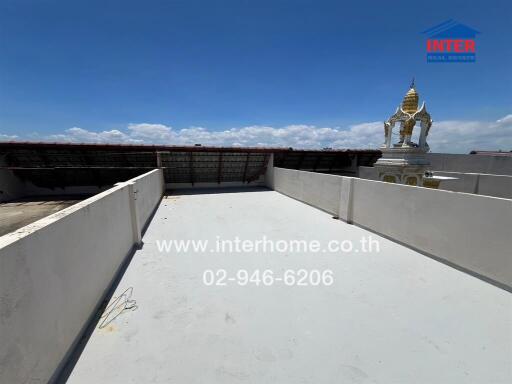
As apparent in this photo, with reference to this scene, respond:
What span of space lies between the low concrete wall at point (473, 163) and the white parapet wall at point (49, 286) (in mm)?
19314

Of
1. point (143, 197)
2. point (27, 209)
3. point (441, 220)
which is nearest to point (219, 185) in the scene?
point (143, 197)

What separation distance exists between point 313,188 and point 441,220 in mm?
5074

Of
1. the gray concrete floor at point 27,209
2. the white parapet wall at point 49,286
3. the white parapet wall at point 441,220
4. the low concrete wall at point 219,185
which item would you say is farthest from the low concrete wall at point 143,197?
the low concrete wall at point 219,185

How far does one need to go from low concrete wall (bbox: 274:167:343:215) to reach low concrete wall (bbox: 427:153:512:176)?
1222cm

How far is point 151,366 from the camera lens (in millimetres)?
2324

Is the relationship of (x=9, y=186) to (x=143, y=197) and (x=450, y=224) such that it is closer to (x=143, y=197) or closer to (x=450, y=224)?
(x=143, y=197)

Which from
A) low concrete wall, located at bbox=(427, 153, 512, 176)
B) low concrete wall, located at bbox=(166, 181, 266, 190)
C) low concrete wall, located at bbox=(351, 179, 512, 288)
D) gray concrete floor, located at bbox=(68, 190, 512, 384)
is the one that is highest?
low concrete wall, located at bbox=(427, 153, 512, 176)

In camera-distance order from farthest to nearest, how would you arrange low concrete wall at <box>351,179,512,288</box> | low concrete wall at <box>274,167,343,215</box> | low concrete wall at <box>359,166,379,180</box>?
low concrete wall at <box>359,166,379,180</box> → low concrete wall at <box>274,167,343,215</box> → low concrete wall at <box>351,179,512,288</box>

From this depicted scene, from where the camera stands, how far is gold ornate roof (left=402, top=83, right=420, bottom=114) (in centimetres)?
1014

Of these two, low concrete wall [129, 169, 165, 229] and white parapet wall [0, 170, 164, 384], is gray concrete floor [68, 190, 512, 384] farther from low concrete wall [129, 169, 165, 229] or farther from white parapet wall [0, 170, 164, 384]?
low concrete wall [129, 169, 165, 229]

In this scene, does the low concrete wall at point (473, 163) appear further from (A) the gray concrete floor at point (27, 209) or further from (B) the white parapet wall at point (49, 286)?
(A) the gray concrete floor at point (27, 209)

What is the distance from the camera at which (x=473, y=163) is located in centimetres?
1429

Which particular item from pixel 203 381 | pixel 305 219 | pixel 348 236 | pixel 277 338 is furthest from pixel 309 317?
pixel 305 219

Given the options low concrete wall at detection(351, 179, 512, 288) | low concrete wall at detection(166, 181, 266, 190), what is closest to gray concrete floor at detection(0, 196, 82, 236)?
low concrete wall at detection(166, 181, 266, 190)
